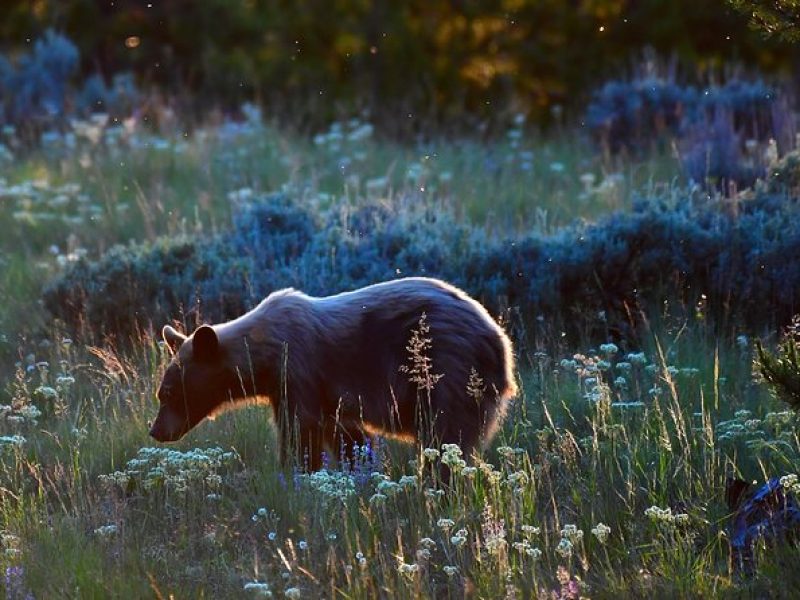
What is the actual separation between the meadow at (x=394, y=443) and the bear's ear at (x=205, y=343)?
0.47m

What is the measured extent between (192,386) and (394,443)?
1.09 m

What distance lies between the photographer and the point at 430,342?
23.5ft

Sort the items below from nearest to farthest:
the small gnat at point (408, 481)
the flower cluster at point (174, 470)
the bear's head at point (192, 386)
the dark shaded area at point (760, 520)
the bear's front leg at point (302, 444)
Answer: the dark shaded area at point (760, 520) < the small gnat at point (408, 481) < the flower cluster at point (174, 470) < the bear's front leg at point (302, 444) < the bear's head at point (192, 386)

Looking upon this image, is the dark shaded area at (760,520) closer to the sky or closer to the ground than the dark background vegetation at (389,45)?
closer to the sky

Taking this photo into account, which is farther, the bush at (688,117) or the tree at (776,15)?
the bush at (688,117)

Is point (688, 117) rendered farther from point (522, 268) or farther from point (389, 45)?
point (389, 45)

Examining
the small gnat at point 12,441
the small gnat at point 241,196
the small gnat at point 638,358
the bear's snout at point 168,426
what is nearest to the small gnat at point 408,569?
the small gnat at point 12,441

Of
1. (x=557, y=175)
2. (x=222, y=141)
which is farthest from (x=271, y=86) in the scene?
(x=557, y=175)

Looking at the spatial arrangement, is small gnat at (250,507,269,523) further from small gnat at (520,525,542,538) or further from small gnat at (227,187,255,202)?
small gnat at (227,187,255,202)

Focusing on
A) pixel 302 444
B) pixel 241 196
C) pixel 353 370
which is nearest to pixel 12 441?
pixel 302 444

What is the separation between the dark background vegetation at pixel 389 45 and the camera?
24.2m

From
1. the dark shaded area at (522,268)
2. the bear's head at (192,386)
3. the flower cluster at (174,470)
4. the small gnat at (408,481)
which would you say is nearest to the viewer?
the small gnat at (408,481)

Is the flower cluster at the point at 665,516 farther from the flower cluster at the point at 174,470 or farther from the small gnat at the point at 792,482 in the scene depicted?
the flower cluster at the point at 174,470

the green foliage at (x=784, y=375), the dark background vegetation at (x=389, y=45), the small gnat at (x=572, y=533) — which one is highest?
the green foliage at (x=784, y=375)
